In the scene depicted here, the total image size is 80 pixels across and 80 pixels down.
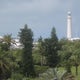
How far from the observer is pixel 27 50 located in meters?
82.4

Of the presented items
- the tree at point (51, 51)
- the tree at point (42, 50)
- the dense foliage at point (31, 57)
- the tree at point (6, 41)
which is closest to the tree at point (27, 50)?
the dense foliage at point (31, 57)

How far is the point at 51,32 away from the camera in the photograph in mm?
96562

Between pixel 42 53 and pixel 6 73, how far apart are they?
21.2 metres

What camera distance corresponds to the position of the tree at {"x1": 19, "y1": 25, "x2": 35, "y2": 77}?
265 feet

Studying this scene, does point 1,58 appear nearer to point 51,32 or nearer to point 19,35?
point 19,35

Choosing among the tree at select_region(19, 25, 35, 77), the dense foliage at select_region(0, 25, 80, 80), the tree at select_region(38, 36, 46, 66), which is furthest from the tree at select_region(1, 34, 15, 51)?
the tree at select_region(38, 36, 46, 66)

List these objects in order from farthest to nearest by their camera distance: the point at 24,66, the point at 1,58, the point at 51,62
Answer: the point at 51,62, the point at 24,66, the point at 1,58

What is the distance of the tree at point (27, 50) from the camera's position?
80.8m

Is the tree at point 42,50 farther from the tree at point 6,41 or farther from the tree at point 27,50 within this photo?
the tree at point 6,41

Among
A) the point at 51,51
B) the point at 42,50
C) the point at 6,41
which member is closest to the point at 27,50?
the point at 6,41

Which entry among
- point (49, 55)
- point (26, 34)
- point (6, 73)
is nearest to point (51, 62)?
point (49, 55)

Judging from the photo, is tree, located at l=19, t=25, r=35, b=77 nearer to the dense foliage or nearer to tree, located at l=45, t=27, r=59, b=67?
the dense foliage

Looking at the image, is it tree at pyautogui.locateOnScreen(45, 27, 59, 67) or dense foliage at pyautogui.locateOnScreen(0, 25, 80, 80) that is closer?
dense foliage at pyautogui.locateOnScreen(0, 25, 80, 80)

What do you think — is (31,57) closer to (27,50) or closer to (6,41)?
(27,50)
